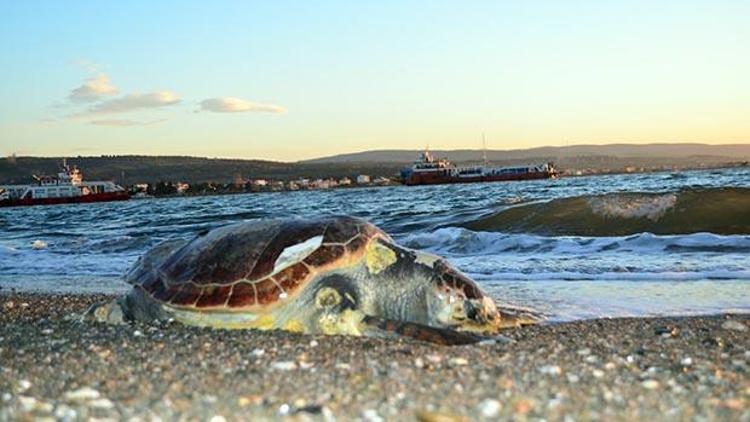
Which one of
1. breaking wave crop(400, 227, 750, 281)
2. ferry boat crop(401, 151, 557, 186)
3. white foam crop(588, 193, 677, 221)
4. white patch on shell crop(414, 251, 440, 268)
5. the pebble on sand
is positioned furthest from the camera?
ferry boat crop(401, 151, 557, 186)

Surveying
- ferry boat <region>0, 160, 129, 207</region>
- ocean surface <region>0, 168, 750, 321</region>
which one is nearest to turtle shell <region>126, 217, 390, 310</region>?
ocean surface <region>0, 168, 750, 321</region>

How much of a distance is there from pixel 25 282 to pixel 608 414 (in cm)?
1044

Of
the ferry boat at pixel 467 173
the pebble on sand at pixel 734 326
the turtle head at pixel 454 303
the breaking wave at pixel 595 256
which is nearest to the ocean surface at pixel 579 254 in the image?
the breaking wave at pixel 595 256

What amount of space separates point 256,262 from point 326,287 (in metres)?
0.58

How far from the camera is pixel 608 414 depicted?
10.0 feet

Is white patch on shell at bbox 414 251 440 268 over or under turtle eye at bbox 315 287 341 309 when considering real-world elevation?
over

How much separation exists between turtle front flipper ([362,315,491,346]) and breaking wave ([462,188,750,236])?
11344 mm

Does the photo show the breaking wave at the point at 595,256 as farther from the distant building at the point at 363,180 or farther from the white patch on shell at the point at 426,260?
the distant building at the point at 363,180

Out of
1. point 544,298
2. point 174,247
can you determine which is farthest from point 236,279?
point 544,298

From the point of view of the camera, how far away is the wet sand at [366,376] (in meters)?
3.13

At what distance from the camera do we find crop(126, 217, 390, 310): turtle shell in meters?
5.46

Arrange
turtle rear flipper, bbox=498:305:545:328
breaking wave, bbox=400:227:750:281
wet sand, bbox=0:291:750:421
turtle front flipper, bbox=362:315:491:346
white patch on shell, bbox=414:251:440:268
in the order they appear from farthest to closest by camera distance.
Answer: breaking wave, bbox=400:227:750:281, turtle rear flipper, bbox=498:305:545:328, white patch on shell, bbox=414:251:440:268, turtle front flipper, bbox=362:315:491:346, wet sand, bbox=0:291:750:421

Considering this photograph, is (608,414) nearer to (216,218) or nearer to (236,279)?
(236,279)

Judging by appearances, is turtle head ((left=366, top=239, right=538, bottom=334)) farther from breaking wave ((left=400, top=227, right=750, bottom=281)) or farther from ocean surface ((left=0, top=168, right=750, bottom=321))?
breaking wave ((left=400, top=227, right=750, bottom=281))
